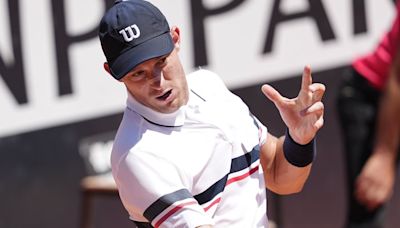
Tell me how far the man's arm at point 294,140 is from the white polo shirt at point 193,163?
107mm

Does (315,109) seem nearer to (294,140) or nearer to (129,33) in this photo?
(294,140)

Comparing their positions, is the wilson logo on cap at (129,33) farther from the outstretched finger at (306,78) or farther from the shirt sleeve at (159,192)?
the outstretched finger at (306,78)

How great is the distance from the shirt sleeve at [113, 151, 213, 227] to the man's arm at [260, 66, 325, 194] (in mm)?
347

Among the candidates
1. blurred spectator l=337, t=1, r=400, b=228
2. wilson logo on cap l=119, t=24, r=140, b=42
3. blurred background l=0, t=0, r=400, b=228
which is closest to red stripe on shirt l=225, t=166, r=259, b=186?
wilson logo on cap l=119, t=24, r=140, b=42

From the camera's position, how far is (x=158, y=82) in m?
3.08

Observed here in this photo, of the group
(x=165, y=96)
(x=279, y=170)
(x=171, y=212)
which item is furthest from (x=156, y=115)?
(x=279, y=170)

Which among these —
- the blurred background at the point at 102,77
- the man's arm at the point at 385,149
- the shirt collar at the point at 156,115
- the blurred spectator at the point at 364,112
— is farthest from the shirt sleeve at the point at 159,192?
the blurred background at the point at 102,77

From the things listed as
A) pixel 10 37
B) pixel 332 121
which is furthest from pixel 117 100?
pixel 332 121

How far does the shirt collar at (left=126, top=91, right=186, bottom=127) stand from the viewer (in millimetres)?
3166

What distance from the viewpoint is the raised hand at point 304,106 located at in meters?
3.19

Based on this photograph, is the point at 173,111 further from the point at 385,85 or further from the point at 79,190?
the point at 79,190

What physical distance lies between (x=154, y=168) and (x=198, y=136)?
0.21 metres

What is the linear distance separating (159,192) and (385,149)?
77.6 inches

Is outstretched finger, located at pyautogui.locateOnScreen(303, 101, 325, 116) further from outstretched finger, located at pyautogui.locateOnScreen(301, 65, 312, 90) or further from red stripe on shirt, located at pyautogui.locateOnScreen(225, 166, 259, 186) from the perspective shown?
red stripe on shirt, located at pyautogui.locateOnScreen(225, 166, 259, 186)
